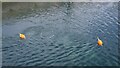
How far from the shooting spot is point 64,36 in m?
28.2

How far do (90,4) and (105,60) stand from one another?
16902 millimetres

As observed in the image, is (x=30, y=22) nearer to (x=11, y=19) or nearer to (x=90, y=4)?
(x=11, y=19)

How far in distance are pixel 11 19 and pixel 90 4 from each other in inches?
556

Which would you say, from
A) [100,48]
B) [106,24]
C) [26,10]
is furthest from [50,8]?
[100,48]

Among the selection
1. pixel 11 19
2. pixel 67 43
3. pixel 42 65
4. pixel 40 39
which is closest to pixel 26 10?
pixel 11 19

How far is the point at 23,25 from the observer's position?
104 ft

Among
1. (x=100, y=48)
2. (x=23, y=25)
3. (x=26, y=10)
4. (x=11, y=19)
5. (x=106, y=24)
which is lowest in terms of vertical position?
(x=100, y=48)

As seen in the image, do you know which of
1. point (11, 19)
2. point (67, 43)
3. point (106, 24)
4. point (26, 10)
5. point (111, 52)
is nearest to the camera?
point (111, 52)

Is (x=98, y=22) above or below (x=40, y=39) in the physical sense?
above

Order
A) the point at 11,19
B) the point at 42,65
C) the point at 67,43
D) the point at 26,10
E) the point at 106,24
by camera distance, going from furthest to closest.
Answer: the point at 26,10
the point at 11,19
the point at 106,24
the point at 67,43
the point at 42,65

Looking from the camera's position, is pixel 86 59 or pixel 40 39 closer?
pixel 86 59

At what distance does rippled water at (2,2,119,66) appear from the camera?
24.0 metres

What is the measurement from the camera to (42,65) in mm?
23000

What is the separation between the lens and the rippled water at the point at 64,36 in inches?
944
